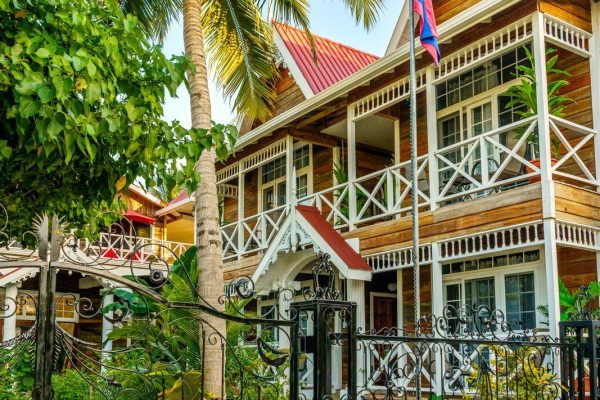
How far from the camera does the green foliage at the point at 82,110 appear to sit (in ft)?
11.9

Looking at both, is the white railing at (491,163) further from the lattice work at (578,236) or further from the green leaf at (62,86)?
the green leaf at (62,86)

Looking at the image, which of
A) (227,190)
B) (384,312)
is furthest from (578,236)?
(227,190)

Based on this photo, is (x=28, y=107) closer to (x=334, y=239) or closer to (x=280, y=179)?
(x=334, y=239)

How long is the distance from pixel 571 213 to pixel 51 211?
692 cm

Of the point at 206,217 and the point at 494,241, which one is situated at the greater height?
the point at 206,217

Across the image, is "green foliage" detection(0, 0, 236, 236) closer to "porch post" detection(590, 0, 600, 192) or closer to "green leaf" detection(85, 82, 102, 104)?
"green leaf" detection(85, 82, 102, 104)

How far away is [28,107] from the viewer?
3504 mm

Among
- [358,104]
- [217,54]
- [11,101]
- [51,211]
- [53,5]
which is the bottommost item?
[51,211]

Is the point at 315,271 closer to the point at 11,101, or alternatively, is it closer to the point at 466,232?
the point at 11,101

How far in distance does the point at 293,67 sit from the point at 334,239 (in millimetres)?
5472

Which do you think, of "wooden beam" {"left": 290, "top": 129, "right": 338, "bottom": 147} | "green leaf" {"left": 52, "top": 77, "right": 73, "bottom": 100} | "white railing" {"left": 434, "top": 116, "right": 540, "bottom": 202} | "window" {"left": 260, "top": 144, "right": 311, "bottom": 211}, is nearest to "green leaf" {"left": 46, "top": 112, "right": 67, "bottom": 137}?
"green leaf" {"left": 52, "top": 77, "right": 73, "bottom": 100}

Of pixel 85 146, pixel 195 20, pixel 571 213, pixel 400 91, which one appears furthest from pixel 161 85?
pixel 400 91

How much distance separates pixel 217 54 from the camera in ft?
43.0

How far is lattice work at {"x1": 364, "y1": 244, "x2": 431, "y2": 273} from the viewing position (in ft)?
37.4
